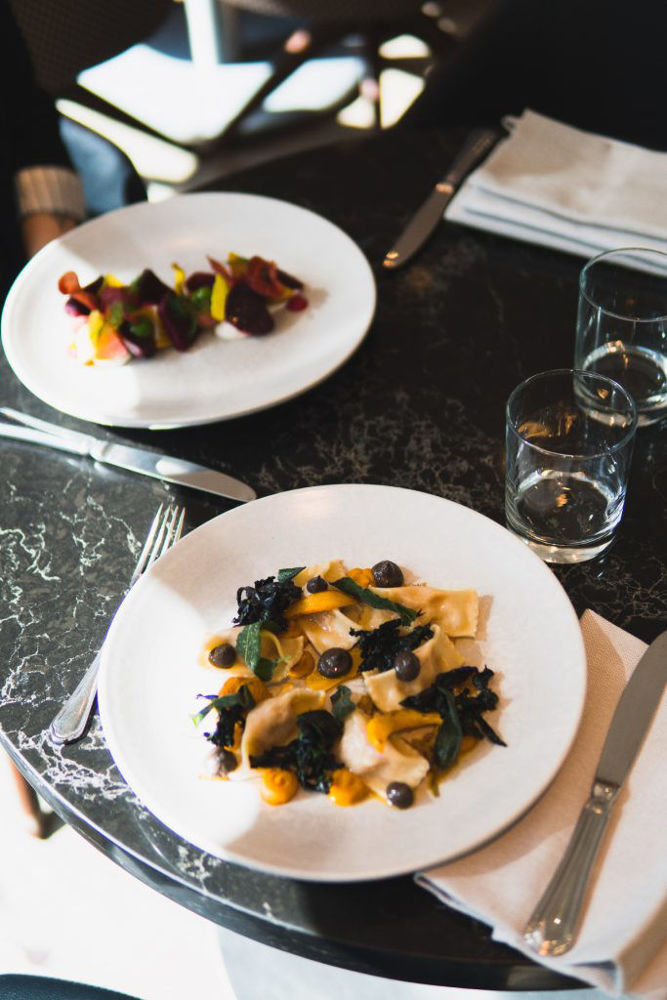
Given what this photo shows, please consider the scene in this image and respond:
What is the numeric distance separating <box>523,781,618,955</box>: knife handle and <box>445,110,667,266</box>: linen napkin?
2.57 ft

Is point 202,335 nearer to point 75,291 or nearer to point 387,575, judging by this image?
point 75,291

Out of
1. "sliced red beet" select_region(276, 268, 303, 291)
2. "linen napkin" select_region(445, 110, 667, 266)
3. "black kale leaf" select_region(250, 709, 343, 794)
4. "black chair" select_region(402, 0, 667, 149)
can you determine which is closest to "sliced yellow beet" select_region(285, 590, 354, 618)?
"black kale leaf" select_region(250, 709, 343, 794)

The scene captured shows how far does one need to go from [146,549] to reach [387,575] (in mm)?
257

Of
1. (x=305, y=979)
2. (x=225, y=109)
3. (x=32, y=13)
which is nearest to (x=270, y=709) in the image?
(x=305, y=979)

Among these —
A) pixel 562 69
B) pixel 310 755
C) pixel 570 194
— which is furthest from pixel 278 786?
pixel 562 69

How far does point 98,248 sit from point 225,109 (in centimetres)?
238

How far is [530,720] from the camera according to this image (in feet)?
2.64

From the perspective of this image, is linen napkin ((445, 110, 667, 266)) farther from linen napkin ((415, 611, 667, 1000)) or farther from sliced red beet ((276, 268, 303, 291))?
linen napkin ((415, 611, 667, 1000))

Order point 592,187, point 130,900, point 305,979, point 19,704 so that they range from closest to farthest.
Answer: point 19,704 → point 305,979 → point 592,187 → point 130,900

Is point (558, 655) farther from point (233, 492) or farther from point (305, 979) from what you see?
point (305, 979)

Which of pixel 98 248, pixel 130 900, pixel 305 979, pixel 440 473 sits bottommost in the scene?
pixel 130 900

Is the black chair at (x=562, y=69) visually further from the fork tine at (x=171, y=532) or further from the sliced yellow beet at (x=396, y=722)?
the sliced yellow beet at (x=396, y=722)

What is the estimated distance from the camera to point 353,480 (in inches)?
43.3

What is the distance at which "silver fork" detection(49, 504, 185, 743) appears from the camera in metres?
0.87
